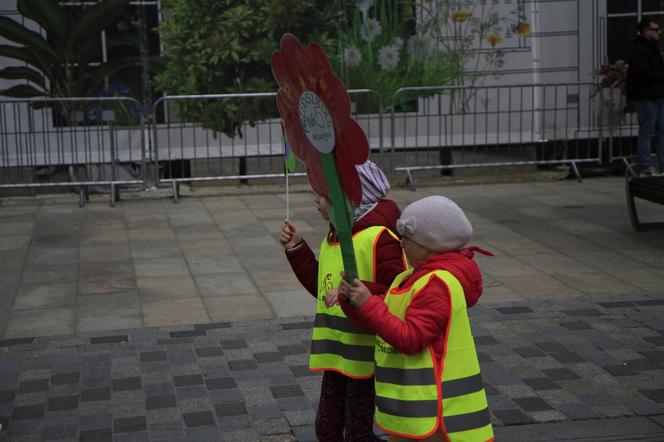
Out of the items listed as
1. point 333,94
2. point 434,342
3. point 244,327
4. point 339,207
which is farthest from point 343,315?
point 244,327

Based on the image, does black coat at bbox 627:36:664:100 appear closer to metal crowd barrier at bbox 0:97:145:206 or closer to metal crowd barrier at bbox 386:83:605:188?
metal crowd barrier at bbox 386:83:605:188

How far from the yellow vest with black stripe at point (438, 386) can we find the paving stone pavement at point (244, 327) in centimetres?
Result: 146

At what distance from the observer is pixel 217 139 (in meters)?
13.1

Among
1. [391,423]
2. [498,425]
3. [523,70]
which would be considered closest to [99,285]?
[498,425]

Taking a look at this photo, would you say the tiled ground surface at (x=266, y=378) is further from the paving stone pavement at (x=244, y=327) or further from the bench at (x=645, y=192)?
the bench at (x=645, y=192)

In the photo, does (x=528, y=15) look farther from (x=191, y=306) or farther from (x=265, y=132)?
(x=191, y=306)

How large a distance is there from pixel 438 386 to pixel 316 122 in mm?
923

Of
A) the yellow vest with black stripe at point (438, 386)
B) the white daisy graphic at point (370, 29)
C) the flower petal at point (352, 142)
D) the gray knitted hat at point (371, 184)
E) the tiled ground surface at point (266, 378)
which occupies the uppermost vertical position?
the white daisy graphic at point (370, 29)

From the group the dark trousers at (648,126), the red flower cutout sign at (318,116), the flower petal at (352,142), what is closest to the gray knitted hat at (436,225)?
the red flower cutout sign at (318,116)

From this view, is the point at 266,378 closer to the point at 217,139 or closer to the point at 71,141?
the point at 71,141

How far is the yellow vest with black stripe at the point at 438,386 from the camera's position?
11.2 ft

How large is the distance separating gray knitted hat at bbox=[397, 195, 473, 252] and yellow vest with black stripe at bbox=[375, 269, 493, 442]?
4.1 inches

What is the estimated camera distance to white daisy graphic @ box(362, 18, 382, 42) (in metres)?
13.6

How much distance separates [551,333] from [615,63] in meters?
8.26
